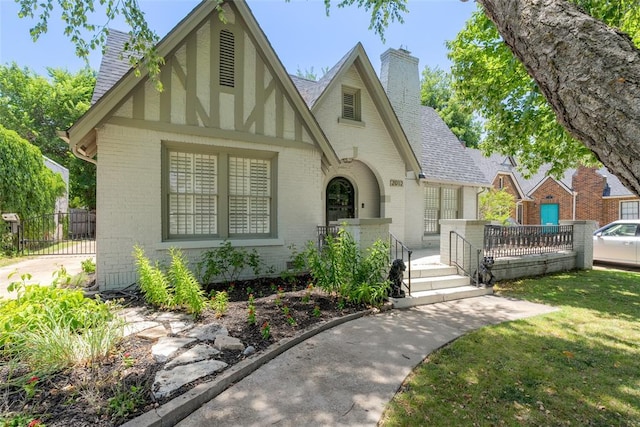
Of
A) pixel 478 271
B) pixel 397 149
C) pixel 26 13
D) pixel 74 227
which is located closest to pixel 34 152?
pixel 74 227

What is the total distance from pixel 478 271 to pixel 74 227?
2217 centimetres

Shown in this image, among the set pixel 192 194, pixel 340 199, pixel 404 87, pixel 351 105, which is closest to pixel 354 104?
pixel 351 105

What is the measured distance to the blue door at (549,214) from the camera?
77.1 feet

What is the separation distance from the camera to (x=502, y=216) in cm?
1464

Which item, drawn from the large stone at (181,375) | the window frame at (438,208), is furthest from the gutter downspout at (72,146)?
the window frame at (438,208)

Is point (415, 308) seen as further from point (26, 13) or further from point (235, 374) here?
point (26, 13)

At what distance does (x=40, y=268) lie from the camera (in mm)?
9070

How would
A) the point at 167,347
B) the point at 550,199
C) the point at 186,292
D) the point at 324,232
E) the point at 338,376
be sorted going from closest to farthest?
1. the point at 338,376
2. the point at 167,347
3. the point at 186,292
4. the point at 324,232
5. the point at 550,199

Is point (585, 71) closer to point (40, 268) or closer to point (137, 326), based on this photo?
point (137, 326)

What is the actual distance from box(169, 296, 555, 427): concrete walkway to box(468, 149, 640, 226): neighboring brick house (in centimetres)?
1964

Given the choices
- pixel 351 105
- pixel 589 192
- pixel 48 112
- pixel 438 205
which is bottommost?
pixel 438 205

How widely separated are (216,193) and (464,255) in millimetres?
6149

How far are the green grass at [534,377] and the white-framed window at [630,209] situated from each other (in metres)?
18.8

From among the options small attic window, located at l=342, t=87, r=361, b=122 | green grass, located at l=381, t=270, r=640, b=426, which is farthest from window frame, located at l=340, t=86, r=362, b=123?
green grass, located at l=381, t=270, r=640, b=426
